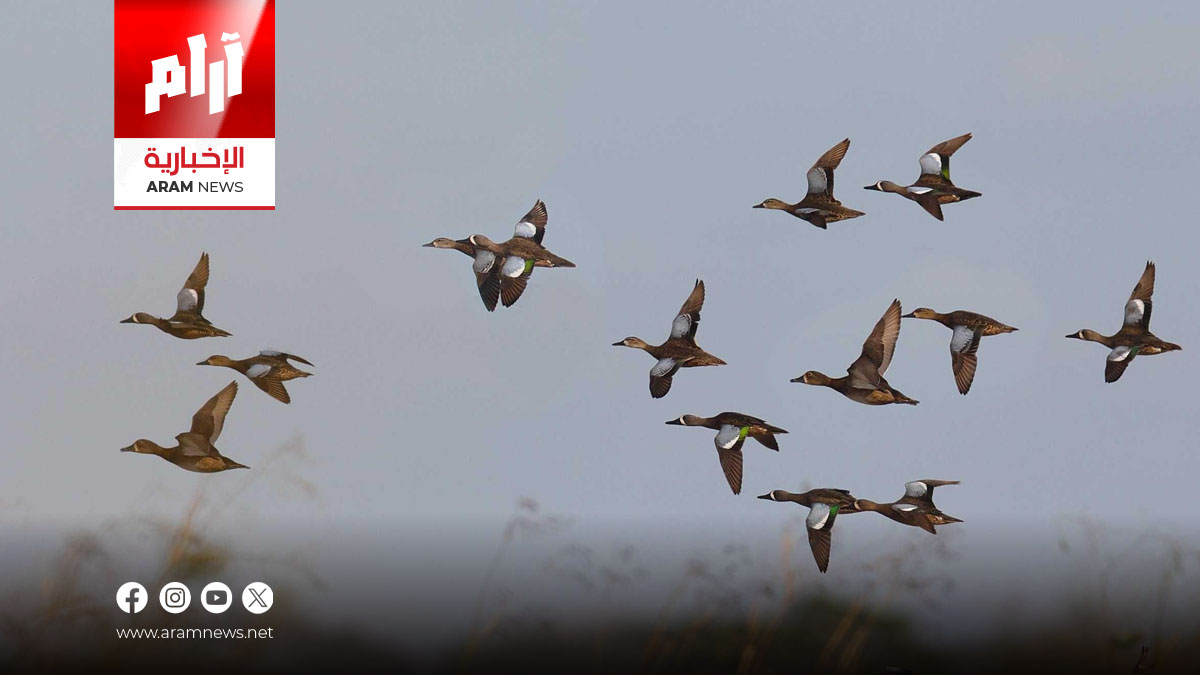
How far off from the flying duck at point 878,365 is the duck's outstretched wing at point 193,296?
4.99m

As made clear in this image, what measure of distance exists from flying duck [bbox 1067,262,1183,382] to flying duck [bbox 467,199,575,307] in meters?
4.60

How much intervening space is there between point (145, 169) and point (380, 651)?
4.37m

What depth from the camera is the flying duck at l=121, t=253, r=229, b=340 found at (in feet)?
34.6

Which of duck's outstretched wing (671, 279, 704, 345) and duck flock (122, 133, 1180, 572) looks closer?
duck flock (122, 133, 1180, 572)

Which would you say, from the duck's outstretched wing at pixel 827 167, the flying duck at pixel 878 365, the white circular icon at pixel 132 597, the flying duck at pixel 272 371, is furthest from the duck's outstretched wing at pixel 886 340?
the white circular icon at pixel 132 597

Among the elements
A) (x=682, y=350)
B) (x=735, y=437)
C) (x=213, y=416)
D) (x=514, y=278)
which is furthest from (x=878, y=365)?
(x=213, y=416)

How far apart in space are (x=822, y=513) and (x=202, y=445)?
184 inches

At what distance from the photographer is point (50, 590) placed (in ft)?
28.6

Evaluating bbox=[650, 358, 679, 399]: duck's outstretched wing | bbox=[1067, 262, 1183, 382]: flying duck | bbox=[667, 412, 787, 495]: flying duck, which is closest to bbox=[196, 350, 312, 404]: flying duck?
bbox=[650, 358, 679, 399]: duck's outstretched wing

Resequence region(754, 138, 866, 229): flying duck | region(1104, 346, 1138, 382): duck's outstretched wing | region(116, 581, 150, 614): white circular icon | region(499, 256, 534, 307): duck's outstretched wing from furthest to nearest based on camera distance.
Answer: region(1104, 346, 1138, 382): duck's outstretched wing
region(754, 138, 866, 229): flying duck
region(499, 256, 534, 307): duck's outstretched wing
region(116, 581, 150, 614): white circular icon

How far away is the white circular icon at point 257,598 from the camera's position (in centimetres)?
1014

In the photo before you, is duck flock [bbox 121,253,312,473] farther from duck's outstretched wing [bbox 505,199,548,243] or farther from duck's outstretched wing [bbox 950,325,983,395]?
duck's outstretched wing [bbox 950,325,983,395]

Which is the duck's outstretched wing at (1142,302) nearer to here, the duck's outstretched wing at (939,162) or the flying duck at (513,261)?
the duck's outstretched wing at (939,162)

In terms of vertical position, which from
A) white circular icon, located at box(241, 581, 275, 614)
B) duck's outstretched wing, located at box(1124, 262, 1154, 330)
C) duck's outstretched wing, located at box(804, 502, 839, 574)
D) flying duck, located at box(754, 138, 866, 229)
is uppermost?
flying duck, located at box(754, 138, 866, 229)
